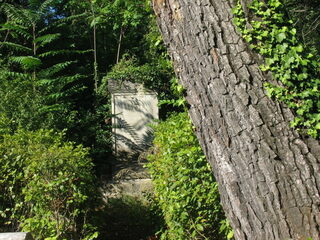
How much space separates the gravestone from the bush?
3685mm

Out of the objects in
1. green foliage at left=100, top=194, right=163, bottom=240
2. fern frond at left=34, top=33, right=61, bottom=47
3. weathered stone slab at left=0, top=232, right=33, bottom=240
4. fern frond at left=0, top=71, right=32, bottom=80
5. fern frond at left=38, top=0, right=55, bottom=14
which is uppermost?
fern frond at left=38, top=0, right=55, bottom=14

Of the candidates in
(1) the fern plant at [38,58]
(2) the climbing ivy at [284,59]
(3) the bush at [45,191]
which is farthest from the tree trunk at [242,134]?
(1) the fern plant at [38,58]

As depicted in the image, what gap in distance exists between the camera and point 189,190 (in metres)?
3.31

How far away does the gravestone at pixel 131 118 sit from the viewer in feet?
26.6

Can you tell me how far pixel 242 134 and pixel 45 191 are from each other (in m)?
2.56

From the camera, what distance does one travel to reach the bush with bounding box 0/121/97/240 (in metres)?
3.74

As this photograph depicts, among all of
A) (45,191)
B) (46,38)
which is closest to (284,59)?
(45,191)

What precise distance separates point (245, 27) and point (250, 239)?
103 cm

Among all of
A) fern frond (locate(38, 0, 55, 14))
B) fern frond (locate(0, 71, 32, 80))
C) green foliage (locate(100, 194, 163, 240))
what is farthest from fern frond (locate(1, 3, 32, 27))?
green foliage (locate(100, 194, 163, 240))

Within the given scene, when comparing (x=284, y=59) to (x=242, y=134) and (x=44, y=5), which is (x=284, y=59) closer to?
(x=242, y=134)

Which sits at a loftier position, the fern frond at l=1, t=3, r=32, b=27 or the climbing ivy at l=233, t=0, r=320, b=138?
the fern frond at l=1, t=3, r=32, b=27

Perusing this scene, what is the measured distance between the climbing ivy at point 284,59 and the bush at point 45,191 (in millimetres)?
2501

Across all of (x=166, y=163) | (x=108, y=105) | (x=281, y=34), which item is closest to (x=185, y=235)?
(x=166, y=163)

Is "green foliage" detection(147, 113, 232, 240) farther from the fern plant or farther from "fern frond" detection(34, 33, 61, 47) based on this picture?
"fern frond" detection(34, 33, 61, 47)
